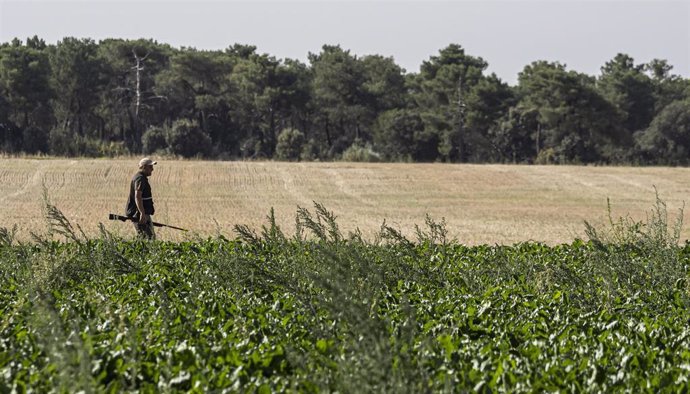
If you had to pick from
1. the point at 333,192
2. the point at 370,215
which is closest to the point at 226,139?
the point at 333,192

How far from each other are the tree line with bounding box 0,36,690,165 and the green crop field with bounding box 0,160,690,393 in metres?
48.8

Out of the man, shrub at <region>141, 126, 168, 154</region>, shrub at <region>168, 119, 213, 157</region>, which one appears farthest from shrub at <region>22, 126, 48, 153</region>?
the man

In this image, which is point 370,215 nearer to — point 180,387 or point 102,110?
point 180,387

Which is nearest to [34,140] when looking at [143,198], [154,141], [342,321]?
[154,141]

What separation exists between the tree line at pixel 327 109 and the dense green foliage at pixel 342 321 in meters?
49.0

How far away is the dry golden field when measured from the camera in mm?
27797

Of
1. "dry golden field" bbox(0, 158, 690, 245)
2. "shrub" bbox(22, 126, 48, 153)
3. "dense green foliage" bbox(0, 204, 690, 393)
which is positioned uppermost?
"dense green foliage" bbox(0, 204, 690, 393)

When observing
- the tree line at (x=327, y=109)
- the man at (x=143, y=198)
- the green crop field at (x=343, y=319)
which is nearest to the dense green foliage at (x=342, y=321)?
the green crop field at (x=343, y=319)

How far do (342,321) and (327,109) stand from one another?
68108mm

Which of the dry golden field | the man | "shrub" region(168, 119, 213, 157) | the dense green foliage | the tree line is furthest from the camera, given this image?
the tree line

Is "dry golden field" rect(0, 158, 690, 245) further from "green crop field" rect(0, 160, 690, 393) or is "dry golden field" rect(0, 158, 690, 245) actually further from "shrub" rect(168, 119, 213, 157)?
"shrub" rect(168, 119, 213, 157)

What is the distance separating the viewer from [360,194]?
1506 inches

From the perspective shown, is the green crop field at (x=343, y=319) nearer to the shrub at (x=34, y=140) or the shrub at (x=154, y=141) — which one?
the shrub at (x=154, y=141)

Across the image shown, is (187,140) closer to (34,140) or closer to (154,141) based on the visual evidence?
(154,141)
